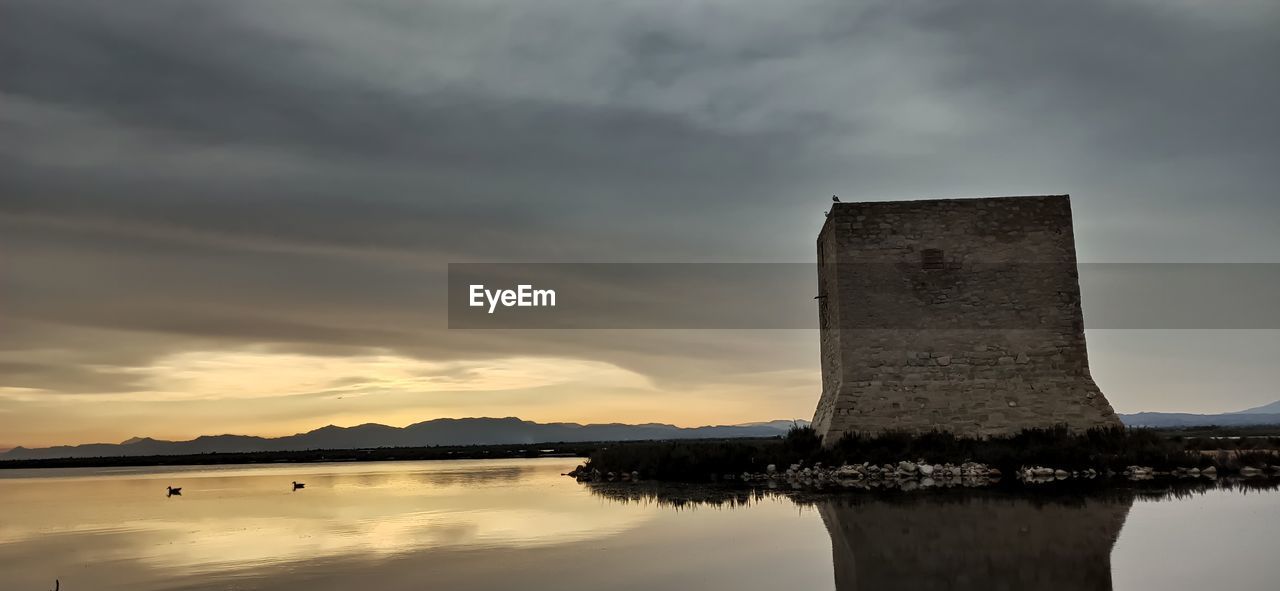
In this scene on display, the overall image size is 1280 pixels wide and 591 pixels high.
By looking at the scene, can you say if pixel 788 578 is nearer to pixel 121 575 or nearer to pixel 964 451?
pixel 121 575

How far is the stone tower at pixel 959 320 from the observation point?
16.4 m

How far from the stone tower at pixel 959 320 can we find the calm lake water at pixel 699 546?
15.0ft

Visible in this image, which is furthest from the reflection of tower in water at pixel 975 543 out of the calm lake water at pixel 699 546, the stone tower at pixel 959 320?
the stone tower at pixel 959 320

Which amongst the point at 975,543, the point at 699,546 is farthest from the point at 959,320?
the point at 699,546

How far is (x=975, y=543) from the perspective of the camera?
24.4 feet

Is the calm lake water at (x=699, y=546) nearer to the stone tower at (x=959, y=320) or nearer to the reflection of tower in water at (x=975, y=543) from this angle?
the reflection of tower in water at (x=975, y=543)

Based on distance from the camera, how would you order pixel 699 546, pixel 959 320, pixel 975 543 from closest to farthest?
pixel 975 543 → pixel 699 546 → pixel 959 320

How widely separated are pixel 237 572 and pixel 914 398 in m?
12.6

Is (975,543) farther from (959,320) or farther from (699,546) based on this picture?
(959,320)

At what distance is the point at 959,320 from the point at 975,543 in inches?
404

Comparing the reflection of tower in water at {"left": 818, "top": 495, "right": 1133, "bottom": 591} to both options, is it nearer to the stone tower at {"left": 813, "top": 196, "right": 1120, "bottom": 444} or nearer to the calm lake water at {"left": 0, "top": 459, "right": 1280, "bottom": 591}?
the calm lake water at {"left": 0, "top": 459, "right": 1280, "bottom": 591}

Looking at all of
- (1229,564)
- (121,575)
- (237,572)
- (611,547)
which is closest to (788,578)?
(611,547)

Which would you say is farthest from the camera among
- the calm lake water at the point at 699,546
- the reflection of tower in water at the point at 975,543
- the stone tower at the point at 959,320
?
the stone tower at the point at 959,320

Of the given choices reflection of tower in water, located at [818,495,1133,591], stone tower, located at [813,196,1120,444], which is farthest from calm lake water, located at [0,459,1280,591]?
stone tower, located at [813,196,1120,444]
